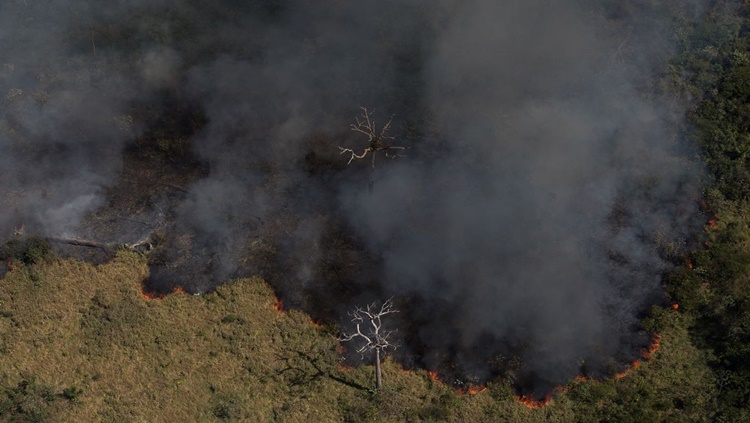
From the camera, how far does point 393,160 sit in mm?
38219

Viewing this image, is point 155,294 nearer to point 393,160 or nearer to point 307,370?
point 307,370

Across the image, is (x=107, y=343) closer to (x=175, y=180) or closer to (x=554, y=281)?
(x=175, y=180)

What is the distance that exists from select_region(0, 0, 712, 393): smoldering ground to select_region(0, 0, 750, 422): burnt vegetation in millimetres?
150

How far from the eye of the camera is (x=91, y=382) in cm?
2989

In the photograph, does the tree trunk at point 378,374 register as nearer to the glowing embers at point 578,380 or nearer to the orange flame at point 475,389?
the orange flame at point 475,389

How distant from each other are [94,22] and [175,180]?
16.9m

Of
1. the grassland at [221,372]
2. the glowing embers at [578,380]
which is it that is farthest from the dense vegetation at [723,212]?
the glowing embers at [578,380]

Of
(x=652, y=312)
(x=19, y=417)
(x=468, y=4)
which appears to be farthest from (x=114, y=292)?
(x=468, y=4)

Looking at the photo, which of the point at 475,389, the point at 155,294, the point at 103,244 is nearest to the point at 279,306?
the point at 155,294

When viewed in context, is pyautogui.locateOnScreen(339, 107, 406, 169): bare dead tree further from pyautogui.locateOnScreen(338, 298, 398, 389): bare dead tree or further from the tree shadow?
the tree shadow

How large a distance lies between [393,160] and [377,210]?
151 inches

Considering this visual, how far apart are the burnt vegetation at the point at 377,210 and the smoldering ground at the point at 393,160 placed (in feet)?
0.49

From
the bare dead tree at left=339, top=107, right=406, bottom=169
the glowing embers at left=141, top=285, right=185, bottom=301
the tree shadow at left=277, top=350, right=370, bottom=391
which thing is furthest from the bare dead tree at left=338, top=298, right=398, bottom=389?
the glowing embers at left=141, top=285, right=185, bottom=301

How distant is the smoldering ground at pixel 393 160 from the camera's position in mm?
32438
